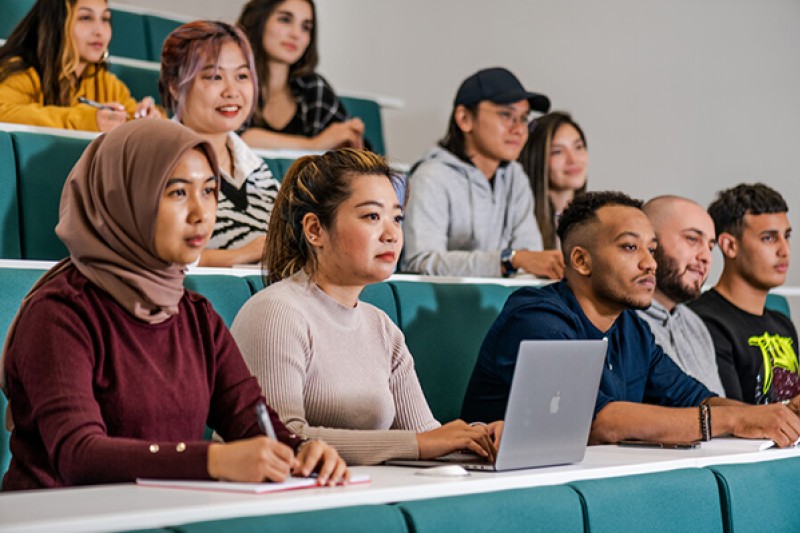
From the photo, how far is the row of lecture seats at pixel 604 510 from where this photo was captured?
0.97 m

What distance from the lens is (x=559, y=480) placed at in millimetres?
1230

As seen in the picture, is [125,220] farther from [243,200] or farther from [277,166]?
[277,166]

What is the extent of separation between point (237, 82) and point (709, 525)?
122 cm

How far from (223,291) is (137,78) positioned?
131 cm

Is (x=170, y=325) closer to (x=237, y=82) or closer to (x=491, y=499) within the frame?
(x=491, y=499)

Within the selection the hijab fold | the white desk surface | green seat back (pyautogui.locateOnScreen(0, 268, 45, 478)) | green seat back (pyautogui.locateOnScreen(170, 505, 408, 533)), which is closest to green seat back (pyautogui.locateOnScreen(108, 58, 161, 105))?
green seat back (pyautogui.locateOnScreen(0, 268, 45, 478))

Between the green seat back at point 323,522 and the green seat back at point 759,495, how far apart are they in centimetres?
54

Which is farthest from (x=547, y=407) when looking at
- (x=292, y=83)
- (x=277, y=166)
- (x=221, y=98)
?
(x=292, y=83)

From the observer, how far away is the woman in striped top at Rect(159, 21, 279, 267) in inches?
83.0

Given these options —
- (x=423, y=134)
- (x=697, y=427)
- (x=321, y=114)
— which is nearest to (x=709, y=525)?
(x=697, y=427)

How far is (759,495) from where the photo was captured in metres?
1.43

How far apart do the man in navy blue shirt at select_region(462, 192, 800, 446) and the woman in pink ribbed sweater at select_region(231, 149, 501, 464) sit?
22cm

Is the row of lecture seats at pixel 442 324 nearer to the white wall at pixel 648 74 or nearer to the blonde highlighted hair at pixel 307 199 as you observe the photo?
the blonde highlighted hair at pixel 307 199

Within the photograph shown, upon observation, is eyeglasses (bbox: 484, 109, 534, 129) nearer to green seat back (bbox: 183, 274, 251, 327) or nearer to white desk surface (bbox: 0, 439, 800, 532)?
green seat back (bbox: 183, 274, 251, 327)
